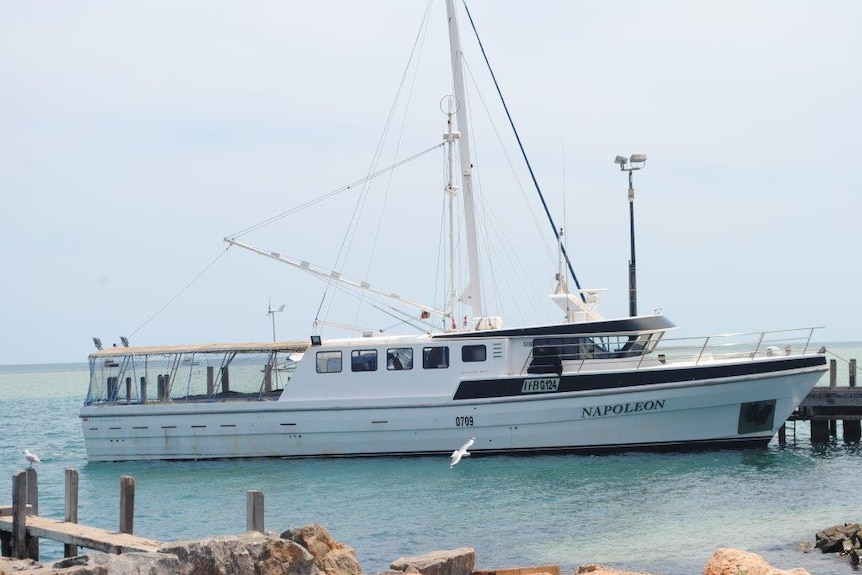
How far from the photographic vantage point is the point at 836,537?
51.4ft

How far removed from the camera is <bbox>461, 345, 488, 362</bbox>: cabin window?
82.1 feet

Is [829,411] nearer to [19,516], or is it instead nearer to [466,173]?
[466,173]

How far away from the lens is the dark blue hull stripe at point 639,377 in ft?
80.3

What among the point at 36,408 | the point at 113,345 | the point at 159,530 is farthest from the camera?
the point at 36,408

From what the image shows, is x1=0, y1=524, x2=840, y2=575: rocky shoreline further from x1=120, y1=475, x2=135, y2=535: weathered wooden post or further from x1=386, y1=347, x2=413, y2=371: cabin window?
x1=386, y1=347, x2=413, y2=371: cabin window

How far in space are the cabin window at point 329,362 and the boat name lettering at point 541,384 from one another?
4.19 metres

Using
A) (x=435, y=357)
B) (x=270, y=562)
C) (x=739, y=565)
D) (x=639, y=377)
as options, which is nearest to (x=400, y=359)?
(x=435, y=357)

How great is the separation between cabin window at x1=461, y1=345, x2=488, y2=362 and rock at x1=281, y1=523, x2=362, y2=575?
1226 cm

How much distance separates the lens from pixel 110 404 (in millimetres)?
27250

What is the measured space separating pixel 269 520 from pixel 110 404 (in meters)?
9.16

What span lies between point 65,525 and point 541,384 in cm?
1181

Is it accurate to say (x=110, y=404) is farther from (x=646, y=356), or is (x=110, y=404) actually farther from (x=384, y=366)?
(x=646, y=356)

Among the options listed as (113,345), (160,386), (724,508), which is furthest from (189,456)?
(724,508)

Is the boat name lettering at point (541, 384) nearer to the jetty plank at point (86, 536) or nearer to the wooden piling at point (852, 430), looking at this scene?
the wooden piling at point (852, 430)
